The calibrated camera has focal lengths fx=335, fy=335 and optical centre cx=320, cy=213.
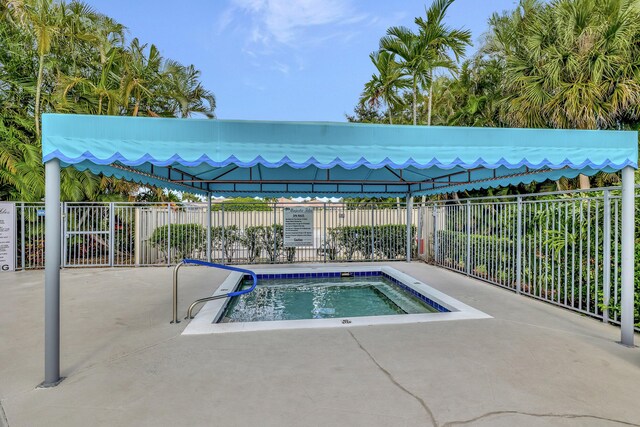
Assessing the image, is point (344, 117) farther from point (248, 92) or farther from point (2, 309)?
point (2, 309)

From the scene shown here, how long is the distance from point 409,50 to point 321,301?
27.4 ft

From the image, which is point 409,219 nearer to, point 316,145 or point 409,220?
point 409,220

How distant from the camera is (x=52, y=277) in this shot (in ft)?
10.1

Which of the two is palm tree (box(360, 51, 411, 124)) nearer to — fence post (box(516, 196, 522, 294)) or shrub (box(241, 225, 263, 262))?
shrub (box(241, 225, 263, 262))

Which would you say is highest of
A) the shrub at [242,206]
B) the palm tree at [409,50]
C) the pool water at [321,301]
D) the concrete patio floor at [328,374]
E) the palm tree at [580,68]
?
the palm tree at [409,50]

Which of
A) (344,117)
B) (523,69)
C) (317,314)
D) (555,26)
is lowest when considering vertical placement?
(317,314)

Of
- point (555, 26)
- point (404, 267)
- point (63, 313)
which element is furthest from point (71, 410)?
point (555, 26)

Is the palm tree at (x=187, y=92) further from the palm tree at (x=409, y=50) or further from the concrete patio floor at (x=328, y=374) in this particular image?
the concrete patio floor at (x=328, y=374)

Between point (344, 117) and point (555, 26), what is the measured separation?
14680 millimetres

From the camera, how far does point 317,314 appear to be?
5.75 meters

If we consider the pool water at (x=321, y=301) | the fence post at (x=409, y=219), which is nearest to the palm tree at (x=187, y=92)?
the pool water at (x=321, y=301)

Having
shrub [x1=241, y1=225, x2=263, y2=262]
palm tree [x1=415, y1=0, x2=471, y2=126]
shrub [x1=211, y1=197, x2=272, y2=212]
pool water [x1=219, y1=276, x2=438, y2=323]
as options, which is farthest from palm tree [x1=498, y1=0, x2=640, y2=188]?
shrub [x1=241, y1=225, x2=263, y2=262]

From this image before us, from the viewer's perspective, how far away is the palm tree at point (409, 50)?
1038 centimetres

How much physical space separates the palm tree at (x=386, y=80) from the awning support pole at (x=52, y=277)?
401 inches
